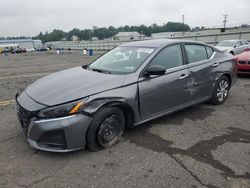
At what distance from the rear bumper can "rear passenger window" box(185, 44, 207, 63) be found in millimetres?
2598

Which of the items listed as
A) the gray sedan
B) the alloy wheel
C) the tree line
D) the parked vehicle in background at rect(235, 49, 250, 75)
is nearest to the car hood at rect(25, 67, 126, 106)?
the gray sedan

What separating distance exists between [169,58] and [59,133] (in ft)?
7.91

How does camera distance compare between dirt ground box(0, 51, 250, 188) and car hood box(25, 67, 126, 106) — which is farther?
car hood box(25, 67, 126, 106)

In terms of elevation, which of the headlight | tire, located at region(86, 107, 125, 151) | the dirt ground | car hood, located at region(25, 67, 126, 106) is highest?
car hood, located at region(25, 67, 126, 106)

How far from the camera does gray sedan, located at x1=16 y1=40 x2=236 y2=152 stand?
117 inches

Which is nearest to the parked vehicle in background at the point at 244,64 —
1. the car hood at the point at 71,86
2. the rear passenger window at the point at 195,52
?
the rear passenger window at the point at 195,52

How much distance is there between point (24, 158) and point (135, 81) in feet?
6.46

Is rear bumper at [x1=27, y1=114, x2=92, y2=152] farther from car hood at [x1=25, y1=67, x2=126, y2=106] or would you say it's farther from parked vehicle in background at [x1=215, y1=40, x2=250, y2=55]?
parked vehicle in background at [x1=215, y1=40, x2=250, y2=55]

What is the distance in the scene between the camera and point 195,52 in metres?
4.79

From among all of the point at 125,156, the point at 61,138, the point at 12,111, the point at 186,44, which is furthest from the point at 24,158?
the point at 186,44

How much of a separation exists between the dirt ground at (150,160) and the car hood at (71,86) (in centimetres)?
83

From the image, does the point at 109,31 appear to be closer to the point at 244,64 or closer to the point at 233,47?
the point at 233,47

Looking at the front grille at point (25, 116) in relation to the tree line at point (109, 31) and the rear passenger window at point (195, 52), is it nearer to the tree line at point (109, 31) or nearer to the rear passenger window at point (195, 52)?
the rear passenger window at point (195, 52)

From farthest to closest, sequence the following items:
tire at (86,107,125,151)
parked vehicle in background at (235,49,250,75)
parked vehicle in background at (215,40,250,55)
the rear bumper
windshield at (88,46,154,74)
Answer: parked vehicle in background at (215,40,250,55), parked vehicle in background at (235,49,250,75), windshield at (88,46,154,74), tire at (86,107,125,151), the rear bumper
